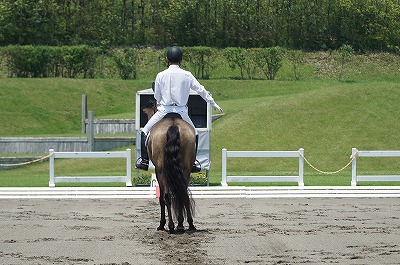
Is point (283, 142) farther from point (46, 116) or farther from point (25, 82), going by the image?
point (25, 82)

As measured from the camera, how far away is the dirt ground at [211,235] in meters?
10.6

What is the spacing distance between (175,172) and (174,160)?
0.19 meters

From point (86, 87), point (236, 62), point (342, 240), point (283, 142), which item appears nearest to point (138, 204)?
point (342, 240)

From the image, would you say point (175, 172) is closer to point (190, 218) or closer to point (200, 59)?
point (190, 218)

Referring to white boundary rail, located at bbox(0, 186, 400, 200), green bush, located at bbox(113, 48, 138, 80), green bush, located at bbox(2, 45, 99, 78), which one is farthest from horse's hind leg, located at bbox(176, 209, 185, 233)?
green bush, located at bbox(113, 48, 138, 80)

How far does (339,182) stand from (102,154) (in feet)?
24.3

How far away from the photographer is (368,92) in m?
42.7

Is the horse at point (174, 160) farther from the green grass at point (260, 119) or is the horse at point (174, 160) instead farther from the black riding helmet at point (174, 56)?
the green grass at point (260, 119)

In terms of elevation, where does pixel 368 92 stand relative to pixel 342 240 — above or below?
above

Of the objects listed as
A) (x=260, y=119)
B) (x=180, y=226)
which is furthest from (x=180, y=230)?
(x=260, y=119)

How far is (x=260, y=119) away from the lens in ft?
129

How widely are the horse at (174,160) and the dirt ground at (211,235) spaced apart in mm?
461

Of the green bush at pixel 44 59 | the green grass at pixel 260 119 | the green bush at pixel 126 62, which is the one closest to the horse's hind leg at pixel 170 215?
the green grass at pixel 260 119

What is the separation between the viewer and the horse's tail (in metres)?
13.0
